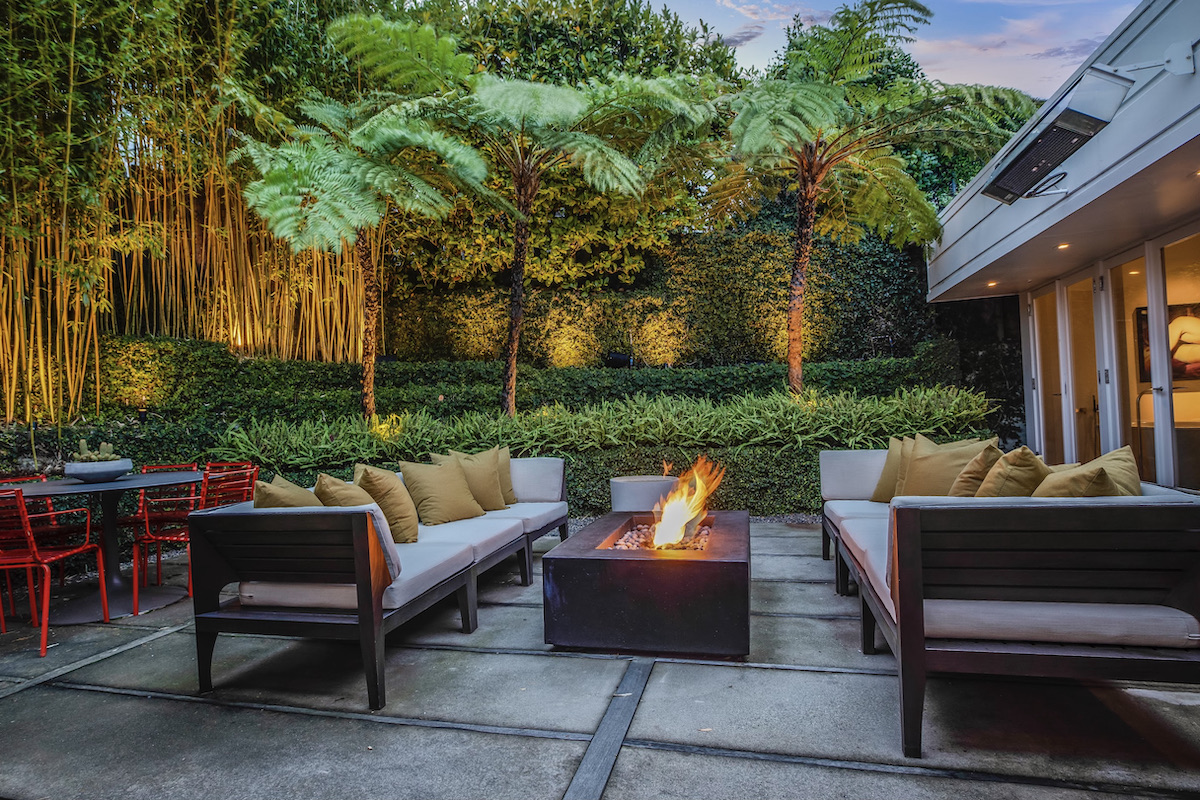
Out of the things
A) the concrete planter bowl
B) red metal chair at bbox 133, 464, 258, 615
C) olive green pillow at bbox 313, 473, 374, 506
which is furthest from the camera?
red metal chair at bbox 133, 464, 258, 615

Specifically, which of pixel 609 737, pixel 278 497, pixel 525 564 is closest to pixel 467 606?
pixel 525 564

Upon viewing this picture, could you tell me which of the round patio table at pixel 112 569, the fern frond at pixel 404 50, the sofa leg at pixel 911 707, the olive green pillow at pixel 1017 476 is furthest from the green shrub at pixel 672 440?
the sofa leg at pixel 911 707

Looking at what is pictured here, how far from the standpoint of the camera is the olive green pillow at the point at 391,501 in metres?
3.10

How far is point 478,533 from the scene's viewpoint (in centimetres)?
329

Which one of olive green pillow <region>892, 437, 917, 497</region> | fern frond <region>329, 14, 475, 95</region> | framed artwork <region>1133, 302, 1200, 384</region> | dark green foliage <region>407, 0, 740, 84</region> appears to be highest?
dark green foliage <region>407, 0, 740, 84</region>

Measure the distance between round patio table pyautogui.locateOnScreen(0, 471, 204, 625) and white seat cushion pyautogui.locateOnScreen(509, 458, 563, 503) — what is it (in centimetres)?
191

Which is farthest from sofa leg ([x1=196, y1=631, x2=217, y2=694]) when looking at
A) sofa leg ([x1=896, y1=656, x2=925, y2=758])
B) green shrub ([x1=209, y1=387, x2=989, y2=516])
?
green shrub ([x1=209, y1=387, x2=989, y2=516])

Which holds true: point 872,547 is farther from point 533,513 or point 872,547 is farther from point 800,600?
point 533,513

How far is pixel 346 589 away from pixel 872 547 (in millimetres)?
2061

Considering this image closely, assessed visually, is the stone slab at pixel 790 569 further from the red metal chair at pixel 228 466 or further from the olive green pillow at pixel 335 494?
the red metal chair at pixel 228 466

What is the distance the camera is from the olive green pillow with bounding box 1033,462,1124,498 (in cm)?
190

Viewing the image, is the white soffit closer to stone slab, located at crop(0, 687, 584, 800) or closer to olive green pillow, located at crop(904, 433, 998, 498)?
olive green pillow, located at crop(904, 433, 998, 498)

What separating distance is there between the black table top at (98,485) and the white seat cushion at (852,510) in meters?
3.61

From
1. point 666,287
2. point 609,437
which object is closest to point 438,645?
point 609,437
